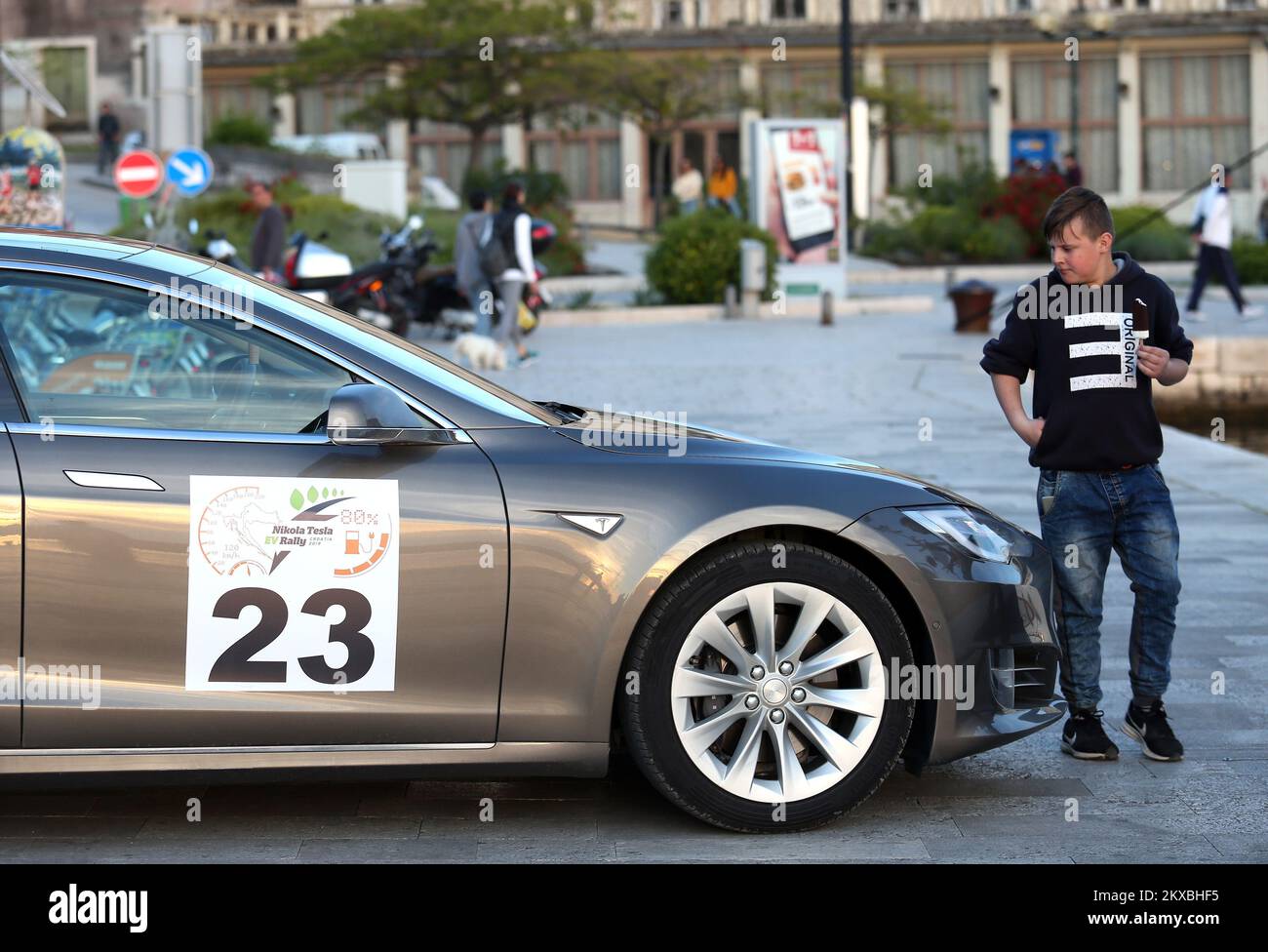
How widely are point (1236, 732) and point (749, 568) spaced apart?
2.07 metres

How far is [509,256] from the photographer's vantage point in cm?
1823

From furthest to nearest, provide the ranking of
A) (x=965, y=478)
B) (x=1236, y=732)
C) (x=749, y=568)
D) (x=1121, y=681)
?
(x=965, y=478) → (x=1121, y=681) → (x=1236, y=732) → (x=749, y=568)

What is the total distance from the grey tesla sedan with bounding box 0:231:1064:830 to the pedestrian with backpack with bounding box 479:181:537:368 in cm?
1346

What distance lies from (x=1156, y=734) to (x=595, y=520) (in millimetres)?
2021

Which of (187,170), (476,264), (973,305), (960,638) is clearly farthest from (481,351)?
(960,638)

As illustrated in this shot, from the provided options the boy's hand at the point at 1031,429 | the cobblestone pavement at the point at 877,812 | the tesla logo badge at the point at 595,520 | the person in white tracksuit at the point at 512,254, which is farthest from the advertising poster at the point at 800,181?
the tesla logo badge at the point at 595,520

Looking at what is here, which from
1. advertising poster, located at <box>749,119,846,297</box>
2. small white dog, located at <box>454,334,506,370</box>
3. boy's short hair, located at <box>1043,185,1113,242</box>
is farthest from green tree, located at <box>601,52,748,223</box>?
boy's short hair, located at <box>1043,185,1113,242</box>

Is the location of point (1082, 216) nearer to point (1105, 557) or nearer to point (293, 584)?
point (1105, 557)

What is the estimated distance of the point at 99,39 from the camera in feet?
198

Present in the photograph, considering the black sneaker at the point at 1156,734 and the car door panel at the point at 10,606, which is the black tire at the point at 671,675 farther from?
the car door panel at the point at 10,606

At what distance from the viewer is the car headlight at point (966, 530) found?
4.71 metres

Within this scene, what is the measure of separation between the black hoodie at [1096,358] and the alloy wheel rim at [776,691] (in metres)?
1.09
